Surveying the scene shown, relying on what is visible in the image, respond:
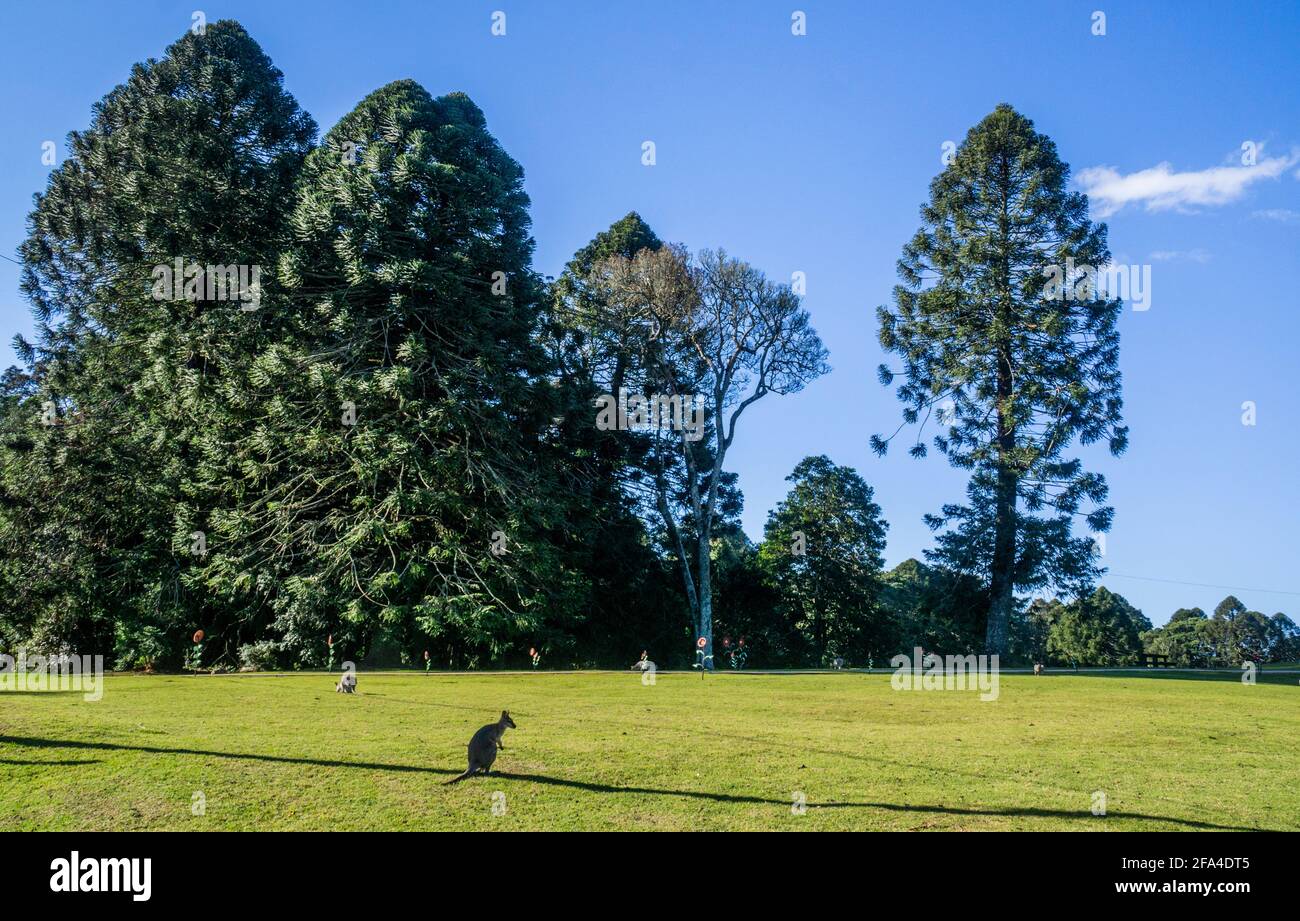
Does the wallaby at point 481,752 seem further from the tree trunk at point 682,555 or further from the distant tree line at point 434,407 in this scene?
the tree trunk at point 682,555

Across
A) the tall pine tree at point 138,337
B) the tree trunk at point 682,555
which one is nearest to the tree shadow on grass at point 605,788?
the tall pine tree at point 138,337

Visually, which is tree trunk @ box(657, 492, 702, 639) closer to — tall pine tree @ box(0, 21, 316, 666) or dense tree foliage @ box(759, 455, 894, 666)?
dense tree foliage @ box(759, 455, 894, 666)

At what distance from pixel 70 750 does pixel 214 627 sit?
72.8ft

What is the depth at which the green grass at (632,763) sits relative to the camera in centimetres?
806

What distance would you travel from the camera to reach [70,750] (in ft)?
33.6

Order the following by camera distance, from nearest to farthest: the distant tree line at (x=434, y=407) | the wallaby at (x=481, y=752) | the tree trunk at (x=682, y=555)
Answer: the wallaby at (x=481, y=752)
the distant tree line at (x=434, y=407)
the tree trunk at (x=682, y=555)

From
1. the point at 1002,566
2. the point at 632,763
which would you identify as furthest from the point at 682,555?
the point at 632,763

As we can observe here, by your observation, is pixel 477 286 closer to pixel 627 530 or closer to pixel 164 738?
pixel 627 530

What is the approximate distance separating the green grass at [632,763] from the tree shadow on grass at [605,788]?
0.04 m

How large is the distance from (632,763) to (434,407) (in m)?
20.5

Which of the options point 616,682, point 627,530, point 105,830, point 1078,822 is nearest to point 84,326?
point 627,530

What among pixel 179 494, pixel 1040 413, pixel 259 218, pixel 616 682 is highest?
pixel 259 218

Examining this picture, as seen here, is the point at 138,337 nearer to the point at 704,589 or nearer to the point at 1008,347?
the point at 704,589

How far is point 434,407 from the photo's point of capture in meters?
28.7
